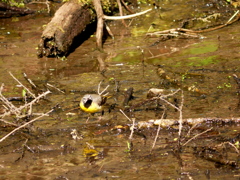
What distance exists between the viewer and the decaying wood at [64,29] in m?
9.21

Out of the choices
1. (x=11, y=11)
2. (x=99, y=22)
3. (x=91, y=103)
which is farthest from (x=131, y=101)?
(x=11, y=11)

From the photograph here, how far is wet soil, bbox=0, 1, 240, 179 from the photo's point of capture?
16.2ft

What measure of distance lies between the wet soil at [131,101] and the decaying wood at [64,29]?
265 millimetres

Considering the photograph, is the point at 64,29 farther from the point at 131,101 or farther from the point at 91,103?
the point at 91,103

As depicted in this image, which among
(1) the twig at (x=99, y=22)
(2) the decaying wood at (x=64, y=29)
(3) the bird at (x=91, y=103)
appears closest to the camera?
(3) the bird at (x=91, y=103)

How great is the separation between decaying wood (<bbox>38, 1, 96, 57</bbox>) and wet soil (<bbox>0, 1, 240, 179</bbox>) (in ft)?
0.87

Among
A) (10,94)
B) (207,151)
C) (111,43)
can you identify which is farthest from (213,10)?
(207,151)

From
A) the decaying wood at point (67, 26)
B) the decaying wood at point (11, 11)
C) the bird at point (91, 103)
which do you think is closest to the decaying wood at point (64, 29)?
the decaying wood at point (67, 26)

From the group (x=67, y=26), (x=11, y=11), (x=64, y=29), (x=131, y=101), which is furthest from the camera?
(x=11, y=11)

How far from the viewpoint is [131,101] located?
7.02 m

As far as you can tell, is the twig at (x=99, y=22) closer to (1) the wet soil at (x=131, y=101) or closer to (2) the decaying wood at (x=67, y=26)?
(2) the decaying wood at (x=67, y=26)

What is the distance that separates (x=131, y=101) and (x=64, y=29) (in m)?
3.21

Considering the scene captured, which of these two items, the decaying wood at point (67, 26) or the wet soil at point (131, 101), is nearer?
the wet soil at point (131, 101)

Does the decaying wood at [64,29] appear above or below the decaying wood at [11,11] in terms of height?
below
